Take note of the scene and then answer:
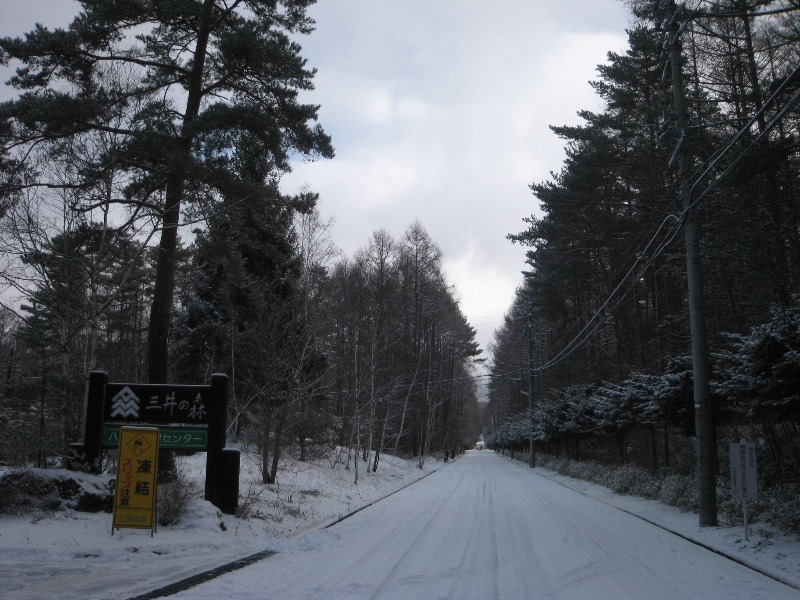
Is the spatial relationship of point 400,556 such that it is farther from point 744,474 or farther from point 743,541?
point 744,474

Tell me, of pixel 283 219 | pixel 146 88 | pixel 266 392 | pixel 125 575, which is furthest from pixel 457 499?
pixel 146 88

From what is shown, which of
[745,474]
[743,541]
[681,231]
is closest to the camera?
[743,541]

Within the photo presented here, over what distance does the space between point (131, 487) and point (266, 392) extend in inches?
261

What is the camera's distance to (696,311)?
40.6 feet

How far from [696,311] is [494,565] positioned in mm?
7339

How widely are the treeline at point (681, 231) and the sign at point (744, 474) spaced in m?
0.84

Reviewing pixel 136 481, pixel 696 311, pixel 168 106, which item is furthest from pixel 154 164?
pixel 696 311

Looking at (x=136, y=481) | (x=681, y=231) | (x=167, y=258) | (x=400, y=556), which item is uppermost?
(x=681, y=231)

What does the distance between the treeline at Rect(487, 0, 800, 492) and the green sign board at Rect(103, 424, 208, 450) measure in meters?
9.48

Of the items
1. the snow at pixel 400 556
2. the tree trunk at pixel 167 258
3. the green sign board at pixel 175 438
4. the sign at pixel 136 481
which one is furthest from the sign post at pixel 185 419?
the sign at pixel 136 481

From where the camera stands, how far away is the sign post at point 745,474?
9891mm

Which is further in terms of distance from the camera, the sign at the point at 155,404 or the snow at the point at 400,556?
the sign at the point at 155,404

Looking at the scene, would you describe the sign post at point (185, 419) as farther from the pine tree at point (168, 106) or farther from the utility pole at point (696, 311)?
the utility pole at point (696, 311)

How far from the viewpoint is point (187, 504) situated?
9.88 metres
